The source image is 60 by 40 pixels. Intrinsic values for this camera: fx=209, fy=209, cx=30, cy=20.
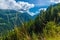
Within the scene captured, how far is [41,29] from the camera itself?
335 centimetres

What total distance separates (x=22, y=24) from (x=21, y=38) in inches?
10.5

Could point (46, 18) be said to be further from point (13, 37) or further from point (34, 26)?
point (13, 37)

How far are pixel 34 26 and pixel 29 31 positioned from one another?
19 centimetres

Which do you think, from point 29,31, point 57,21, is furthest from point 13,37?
point 57,21

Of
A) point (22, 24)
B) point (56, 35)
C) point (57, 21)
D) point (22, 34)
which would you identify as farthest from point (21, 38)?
point (57, 21)

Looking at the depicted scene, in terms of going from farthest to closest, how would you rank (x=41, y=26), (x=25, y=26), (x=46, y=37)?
(x=41, y=26)
(x=25, y=26)
(x=46, y=37)

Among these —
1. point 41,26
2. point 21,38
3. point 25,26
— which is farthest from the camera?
point 41,26

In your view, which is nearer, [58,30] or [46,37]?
[46,37]

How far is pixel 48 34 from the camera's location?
112 inches

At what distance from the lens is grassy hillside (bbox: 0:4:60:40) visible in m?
2.81

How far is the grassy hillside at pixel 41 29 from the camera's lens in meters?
2.81

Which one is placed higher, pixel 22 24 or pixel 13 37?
pixel 22 24

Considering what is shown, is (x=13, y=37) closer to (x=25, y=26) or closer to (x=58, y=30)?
(x=25, y=26)

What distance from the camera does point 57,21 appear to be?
3.34 metres
